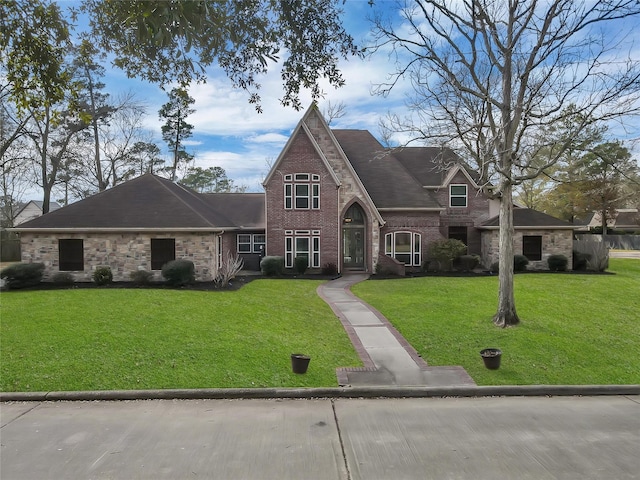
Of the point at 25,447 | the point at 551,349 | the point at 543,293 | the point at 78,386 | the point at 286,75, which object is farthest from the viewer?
the point at 543,293

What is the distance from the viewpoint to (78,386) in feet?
24.6

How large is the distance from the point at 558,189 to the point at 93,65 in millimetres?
51409

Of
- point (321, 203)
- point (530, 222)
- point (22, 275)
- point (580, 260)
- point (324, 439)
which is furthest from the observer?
point (530, 222)

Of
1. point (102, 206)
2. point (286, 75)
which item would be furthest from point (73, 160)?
point (286, 75)

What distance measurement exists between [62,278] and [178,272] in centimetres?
566

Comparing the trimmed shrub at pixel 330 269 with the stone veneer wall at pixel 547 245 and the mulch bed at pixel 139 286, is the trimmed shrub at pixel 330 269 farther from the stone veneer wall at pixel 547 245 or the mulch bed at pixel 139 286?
the stone veneer wall at pixel 547 245

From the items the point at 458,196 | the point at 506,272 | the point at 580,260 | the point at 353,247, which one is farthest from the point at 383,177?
the point at 506,272

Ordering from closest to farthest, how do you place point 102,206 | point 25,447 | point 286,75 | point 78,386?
point 25,447, point 286,75, point 78,386, point 102,206

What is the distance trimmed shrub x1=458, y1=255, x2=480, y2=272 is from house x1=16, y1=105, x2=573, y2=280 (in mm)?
950

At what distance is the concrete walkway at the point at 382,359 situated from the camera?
8.12 m

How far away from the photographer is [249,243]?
1049 inches

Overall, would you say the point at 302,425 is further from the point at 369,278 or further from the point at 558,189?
the point at 558,189

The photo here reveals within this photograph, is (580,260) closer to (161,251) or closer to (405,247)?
(405,247)

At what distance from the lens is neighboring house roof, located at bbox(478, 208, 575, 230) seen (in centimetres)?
Result: 2423
